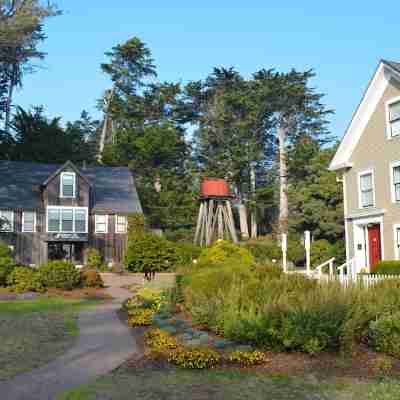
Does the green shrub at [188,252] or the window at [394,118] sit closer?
the window at [394,118]

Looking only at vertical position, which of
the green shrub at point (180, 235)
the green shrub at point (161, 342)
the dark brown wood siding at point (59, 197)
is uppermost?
the dark brown wood siding at point (59, 197)

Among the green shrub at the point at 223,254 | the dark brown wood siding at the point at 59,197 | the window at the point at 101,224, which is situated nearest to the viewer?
the green shrub at the point at 223,254

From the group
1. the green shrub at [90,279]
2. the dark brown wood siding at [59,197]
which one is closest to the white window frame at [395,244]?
the green shrub at [90,279]

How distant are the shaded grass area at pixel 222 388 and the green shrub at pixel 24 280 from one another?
49.9 feet

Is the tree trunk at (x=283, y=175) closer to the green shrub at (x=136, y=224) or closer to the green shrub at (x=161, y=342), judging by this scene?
the green shrub at (x=136, y=224)

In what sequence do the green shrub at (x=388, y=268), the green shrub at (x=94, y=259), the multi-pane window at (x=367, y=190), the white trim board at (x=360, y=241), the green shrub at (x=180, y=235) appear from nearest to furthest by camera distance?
the green shrub at (x=388, y=268) → the multi-pane window at (x=367, y=190) → the white trim board at (x=360, y=241) → the green shrub at (x=94, y=259) → the green shrub at (x=180, y=235)

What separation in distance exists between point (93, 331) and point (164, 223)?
38111mm

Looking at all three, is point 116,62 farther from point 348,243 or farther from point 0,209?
point 348,243

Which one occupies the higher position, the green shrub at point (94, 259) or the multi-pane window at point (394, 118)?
the multi-pane window at point (394, 118)

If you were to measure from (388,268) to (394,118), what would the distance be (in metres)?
6.09

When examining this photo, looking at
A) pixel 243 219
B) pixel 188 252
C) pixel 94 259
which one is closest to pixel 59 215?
pixel 94 259

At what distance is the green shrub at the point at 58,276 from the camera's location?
74.5 feet

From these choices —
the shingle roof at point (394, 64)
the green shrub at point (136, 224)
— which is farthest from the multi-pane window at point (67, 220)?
the shingle roof at point (394, 64)

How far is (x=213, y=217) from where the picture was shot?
4450 cm
